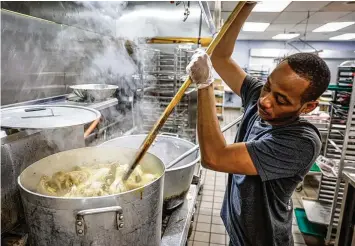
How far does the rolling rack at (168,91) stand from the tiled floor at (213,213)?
1069mm

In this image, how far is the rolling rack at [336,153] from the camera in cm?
278

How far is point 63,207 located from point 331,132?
383 centimetres

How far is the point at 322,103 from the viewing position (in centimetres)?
741

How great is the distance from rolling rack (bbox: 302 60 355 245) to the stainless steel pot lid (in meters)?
2.76

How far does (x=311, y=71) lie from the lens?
1086mm

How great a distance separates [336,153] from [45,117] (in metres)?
3.97

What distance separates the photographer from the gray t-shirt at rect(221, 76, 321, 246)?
1115mm

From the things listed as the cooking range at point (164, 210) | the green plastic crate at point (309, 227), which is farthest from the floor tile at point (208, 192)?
the cooking range at point (164, 210)

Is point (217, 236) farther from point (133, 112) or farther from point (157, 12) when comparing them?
point (157, 12)

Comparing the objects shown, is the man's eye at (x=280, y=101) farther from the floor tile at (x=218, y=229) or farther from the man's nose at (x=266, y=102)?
the floor tile at (x=218, y=229)

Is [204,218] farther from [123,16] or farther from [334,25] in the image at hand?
[334,25]

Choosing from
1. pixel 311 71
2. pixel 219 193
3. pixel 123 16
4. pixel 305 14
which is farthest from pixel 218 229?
pixel 305 14

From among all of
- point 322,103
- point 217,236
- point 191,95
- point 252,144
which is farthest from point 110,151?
point 322,103

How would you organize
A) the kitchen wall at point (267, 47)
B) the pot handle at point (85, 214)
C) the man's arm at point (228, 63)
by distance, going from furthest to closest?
the kitchen wall at point (267, 47) → the man's arm at point (228, 63) → the pot handle at point (85, 214)
